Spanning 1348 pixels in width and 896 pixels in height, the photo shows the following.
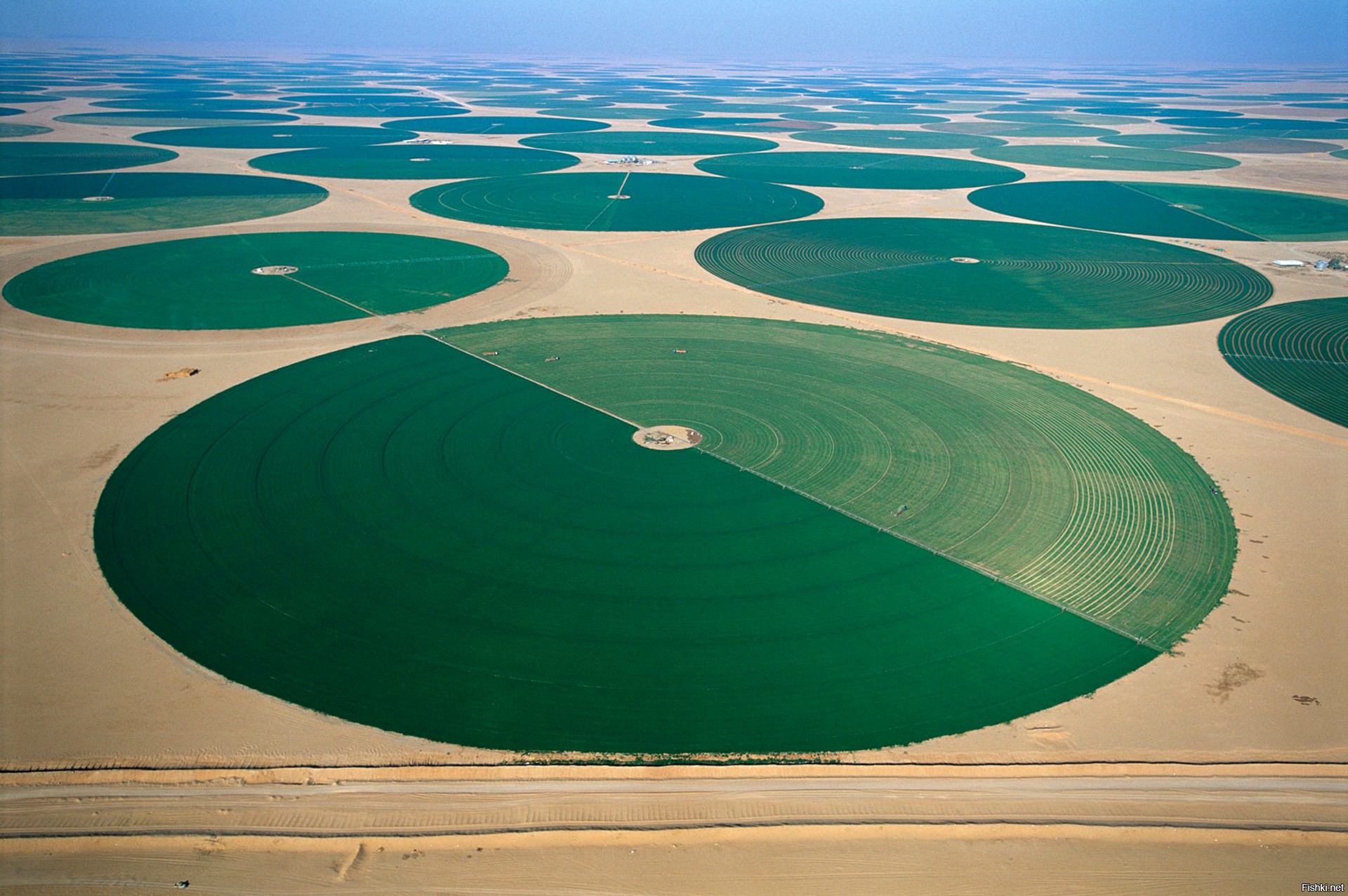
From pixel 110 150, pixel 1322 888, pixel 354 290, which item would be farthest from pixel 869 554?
pixel 110 150

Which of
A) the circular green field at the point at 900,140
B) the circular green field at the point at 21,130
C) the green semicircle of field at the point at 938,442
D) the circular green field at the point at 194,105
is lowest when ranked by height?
the green semicircle of field at the point at 938,442

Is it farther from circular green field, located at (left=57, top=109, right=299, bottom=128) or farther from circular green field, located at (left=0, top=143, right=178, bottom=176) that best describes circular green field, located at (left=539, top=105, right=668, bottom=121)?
circular green field, located at (left=0, top=143, right=178, bottom=176)

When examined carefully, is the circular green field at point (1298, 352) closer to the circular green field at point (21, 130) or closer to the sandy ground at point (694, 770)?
the sandy ground at point (694, 770)

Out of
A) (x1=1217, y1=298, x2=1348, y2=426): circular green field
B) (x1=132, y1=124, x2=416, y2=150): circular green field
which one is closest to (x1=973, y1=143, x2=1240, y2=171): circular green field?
(x1=1217, y1=298, x2=1348, y2=426): circular green field

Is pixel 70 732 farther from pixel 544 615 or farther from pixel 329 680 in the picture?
pixel 544 615

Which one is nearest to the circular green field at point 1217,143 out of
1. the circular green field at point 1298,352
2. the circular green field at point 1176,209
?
the circular green field at point 1176,209
